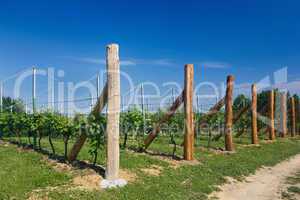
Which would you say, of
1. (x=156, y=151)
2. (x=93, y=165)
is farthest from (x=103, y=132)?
(x=156, y=151)

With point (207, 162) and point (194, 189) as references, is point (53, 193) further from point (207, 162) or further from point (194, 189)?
point (207, 162)

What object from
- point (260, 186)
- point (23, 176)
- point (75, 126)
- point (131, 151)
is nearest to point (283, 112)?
point (131, 151)

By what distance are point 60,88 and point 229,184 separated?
1166cm

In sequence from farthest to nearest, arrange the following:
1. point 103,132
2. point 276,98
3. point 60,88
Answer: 1. point 276,98
2. point 60,88
3. point 103,132

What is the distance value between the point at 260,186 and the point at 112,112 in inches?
179

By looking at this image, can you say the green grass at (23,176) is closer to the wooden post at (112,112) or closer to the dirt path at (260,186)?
the wooden post at (112,112)

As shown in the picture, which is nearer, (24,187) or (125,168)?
(24,187)

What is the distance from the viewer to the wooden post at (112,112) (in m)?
7.29

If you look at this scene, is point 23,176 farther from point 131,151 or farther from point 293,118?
point 293,118

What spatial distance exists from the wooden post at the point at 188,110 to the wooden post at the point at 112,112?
3970 millimetres

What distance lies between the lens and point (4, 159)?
1001 cm

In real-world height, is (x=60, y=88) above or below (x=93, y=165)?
above

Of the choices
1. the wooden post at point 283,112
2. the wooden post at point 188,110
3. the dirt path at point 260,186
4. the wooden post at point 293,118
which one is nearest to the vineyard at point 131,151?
the wooden post at point 188,110

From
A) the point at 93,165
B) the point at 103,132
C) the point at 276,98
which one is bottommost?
the point at 93,165
